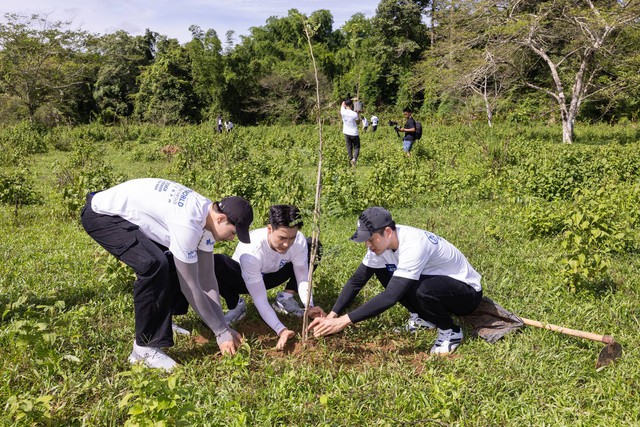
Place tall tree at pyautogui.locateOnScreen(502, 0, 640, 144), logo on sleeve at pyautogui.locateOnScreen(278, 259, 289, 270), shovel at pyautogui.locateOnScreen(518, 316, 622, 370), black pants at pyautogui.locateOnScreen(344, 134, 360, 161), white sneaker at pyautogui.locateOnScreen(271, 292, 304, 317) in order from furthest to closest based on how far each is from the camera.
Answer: tall tree at pyautogui.locateOnScreen(502, 0, 640, 144) → black pants at pyautogui.locateOnScreen(344, 134, 360, 161) → white sneaker at pyautogui.locateOnScreen(271, 292, 304, 317) → logo on sleeve at pyautogui.locateOnScreen(278, 259, 289, 270) → shovel at pyautogui.locateOnScreen(518, 316, 622, 370)

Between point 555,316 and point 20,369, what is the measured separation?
3536 mm

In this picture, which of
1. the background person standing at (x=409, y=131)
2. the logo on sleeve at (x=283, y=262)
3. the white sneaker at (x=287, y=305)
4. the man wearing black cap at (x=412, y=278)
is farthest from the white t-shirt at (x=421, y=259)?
the background person standing at (x=409, y=131)

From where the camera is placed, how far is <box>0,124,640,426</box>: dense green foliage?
8.01 ft

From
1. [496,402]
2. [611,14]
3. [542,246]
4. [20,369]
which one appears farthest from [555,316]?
[611,14]

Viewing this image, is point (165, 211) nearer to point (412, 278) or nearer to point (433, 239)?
point (412, 278)

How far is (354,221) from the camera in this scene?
6062 mm

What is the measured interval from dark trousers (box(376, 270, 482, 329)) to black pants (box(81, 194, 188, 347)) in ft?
5.12

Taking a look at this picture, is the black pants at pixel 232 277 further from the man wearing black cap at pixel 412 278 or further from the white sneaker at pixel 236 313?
the man wearing black cap at pixel 412 278

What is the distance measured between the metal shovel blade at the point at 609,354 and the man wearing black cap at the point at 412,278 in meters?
0.77

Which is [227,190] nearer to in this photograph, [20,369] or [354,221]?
[354,221]

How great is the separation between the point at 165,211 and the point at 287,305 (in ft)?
4.55

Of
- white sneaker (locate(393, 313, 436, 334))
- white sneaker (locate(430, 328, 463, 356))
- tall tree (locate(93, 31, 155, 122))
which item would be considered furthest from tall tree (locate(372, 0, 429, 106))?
white sneaker (locate(430, 328, 463, 356))

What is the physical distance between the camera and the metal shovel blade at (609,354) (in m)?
2.82

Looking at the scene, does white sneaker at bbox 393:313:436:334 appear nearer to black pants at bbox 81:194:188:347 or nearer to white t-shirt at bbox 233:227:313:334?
white t-shirt at bbox 233:227:313:334
